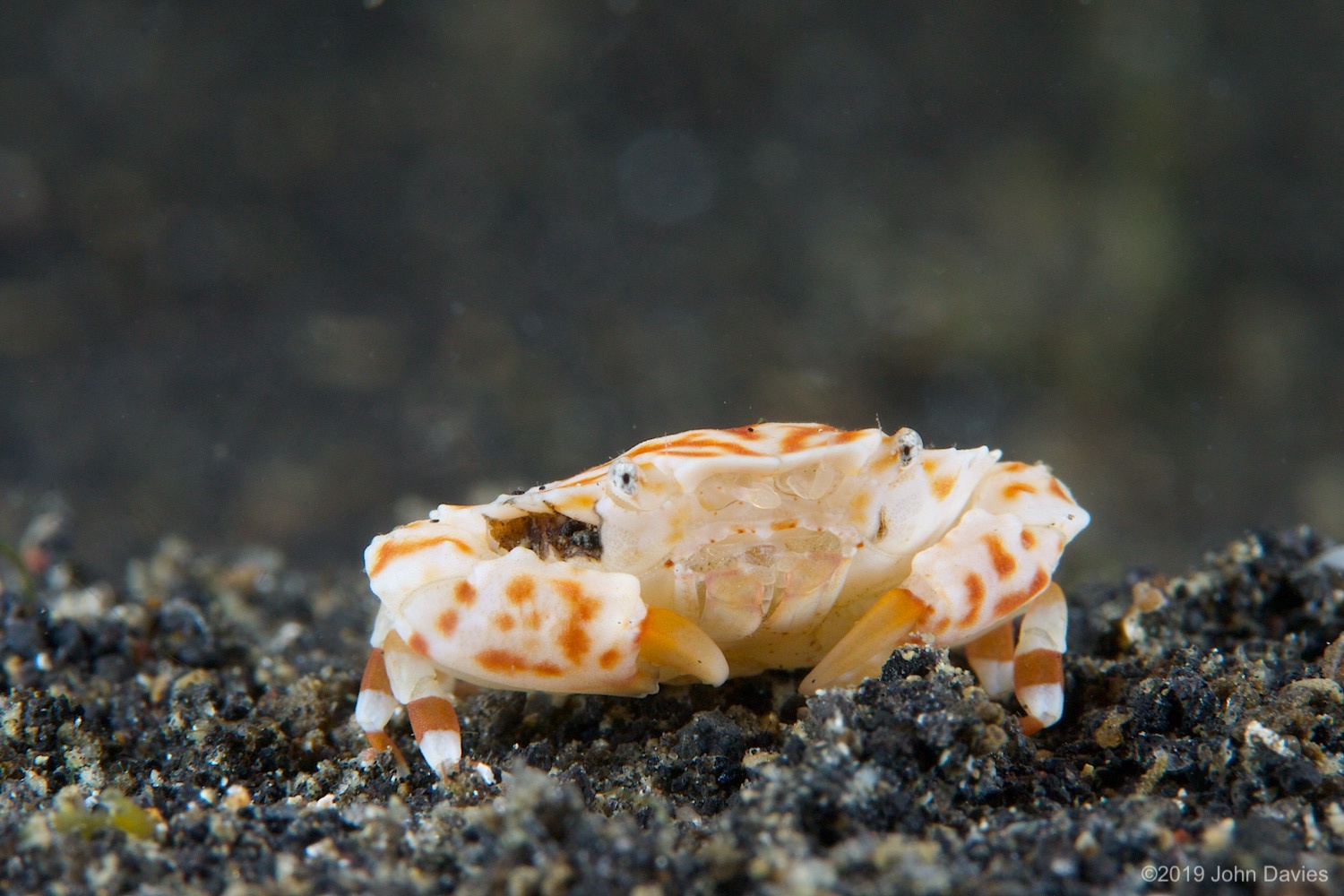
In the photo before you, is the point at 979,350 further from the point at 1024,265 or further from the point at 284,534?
the point at 284,534

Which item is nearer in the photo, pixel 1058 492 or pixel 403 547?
pixel 403 547

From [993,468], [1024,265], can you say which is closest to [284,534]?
[993,468]

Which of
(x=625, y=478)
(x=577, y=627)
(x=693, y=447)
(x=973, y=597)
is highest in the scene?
(x=693, y=447)

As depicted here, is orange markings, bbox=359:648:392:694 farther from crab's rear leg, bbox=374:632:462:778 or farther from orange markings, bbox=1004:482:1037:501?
orange markings, bbox=1004:482:1037:501

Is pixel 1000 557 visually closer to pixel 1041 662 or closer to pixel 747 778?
pixel 1041 662

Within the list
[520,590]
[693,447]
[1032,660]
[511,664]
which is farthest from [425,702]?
[1032,660]

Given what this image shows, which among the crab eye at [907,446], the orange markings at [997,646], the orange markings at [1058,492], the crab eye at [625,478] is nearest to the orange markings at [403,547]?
the crab eye at [625,478]

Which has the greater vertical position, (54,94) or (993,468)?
(54,94)
